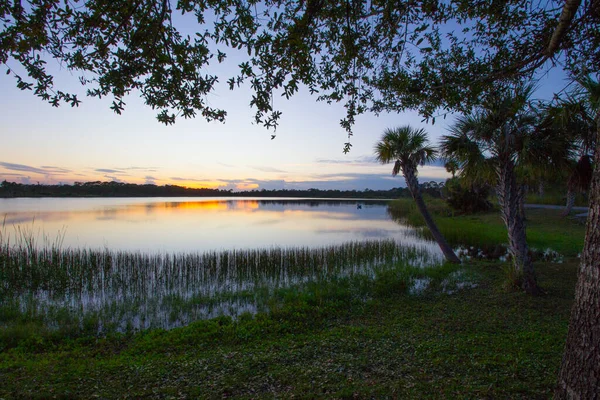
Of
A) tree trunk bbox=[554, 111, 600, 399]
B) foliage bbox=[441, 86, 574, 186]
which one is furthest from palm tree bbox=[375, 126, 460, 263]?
tree trunk bbox=[554, 111, 600, 399]

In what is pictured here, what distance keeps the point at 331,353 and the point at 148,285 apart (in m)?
8.90

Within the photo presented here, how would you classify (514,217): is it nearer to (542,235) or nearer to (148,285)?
(148,285)

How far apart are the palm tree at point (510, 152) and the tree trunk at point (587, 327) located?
6.43m

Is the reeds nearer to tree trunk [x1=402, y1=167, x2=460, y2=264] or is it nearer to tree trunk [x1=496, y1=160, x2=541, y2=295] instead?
tree trunk [x1=402, y1=167, x2=460, y2=264]

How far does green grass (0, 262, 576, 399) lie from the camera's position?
4.10 meters

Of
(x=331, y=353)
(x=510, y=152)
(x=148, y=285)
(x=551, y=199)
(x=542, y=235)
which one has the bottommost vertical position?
(x=148, y=285)

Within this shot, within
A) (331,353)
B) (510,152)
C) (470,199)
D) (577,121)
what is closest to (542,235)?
(577,121)

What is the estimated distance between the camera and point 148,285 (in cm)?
1195

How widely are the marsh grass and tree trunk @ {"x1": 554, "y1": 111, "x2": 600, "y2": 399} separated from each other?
7482mm

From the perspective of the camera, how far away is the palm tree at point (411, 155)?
15469 mm

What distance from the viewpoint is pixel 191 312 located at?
916 centimetres

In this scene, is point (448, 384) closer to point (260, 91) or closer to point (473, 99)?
point (260, 91)

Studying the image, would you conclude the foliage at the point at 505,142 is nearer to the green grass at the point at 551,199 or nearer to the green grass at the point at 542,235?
the green grass at the point at 542,235

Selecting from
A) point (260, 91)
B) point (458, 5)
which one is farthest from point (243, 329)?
point (458, 5)
